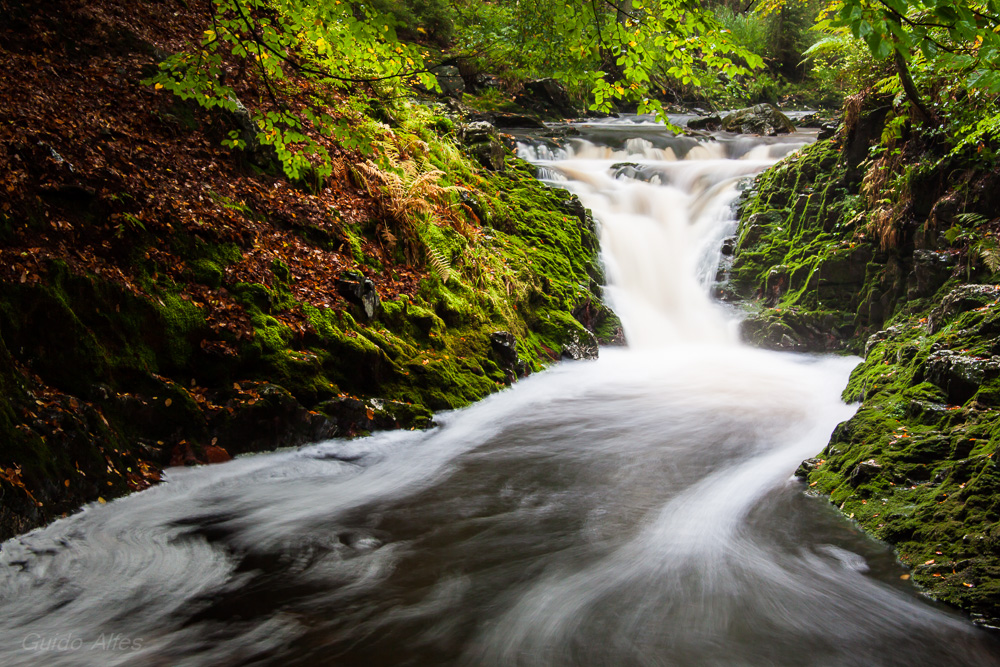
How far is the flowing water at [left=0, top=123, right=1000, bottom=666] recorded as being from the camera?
2.79m

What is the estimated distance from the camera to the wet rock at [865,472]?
4098 mm

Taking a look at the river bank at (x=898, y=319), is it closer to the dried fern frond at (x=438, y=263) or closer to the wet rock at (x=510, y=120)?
the dried fern frond at (x=438, y=263)

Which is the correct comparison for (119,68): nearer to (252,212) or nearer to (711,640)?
(252,212)

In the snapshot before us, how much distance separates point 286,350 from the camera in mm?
5148

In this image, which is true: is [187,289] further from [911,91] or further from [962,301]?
[911,91]

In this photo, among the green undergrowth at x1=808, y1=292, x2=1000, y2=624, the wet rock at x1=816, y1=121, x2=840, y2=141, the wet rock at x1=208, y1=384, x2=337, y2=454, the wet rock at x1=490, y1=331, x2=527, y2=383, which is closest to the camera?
the green undergrowth at x1=808, y1=292, x2=1000, y2=624

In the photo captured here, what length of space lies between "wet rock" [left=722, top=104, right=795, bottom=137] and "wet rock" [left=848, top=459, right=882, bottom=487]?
1631 centimetres

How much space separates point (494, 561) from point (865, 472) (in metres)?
2.69

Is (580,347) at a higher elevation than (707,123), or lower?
lower

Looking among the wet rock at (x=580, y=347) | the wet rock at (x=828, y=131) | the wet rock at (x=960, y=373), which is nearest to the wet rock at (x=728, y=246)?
the wet rock at (x=828, y=131)

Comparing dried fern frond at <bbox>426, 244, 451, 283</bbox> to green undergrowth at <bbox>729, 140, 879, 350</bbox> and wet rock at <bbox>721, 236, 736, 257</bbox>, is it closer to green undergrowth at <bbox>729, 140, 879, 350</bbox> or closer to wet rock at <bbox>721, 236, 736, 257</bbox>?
green undergrowth at <bbox>729, 140, 879, 350</bbox>

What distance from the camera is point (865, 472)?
4.13 meters

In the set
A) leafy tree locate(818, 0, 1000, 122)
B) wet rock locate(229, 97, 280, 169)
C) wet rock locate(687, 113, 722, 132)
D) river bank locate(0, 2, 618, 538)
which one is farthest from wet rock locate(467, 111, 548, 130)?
leafy tree locate(818, 0, 1000, 122)

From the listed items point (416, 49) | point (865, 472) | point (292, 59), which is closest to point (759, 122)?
point (416, 49)
